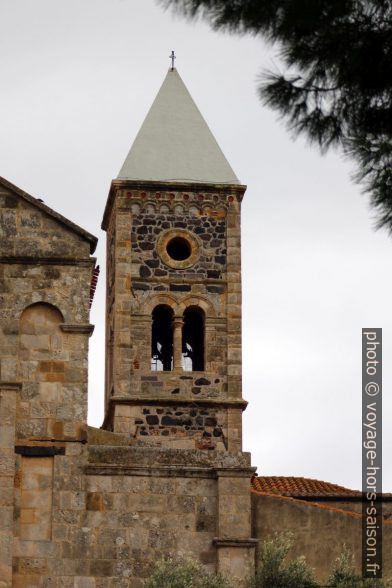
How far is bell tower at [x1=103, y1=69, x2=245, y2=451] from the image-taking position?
42250 mm

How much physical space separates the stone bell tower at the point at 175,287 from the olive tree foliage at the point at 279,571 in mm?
14650

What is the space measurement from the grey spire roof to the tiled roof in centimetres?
917

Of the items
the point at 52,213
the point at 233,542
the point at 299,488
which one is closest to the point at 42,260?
the point at 52,213

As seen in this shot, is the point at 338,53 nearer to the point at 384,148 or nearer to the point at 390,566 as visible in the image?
the point at 384,148

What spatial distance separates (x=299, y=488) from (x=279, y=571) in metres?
10.3

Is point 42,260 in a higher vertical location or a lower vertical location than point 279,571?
higher

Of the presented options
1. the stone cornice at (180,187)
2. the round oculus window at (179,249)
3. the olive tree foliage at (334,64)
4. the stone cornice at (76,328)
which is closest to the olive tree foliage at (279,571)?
the stone cornice at (76,328)

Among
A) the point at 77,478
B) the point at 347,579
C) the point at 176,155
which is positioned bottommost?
the point at 347,579

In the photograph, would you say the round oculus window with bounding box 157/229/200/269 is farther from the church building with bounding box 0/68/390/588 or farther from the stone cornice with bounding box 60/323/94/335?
the stone cornice with bounding box 60/323/94/335

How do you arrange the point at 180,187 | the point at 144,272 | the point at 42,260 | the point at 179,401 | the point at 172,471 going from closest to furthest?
1. the point at 172,471
2. the point at 42,260
3. the point at 179,401
4. the point at 144,272
5. the point at 180,187

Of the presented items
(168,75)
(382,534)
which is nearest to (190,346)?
(168,75)

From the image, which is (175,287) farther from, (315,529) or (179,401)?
(315,529)

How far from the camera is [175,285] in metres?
43.7

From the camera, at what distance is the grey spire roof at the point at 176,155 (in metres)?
44.5
